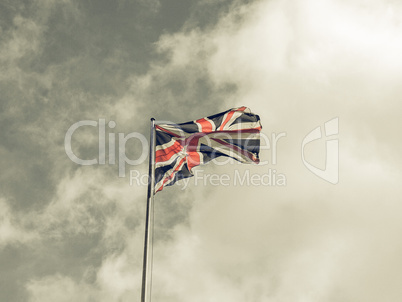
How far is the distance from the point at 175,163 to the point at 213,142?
7.26 feet

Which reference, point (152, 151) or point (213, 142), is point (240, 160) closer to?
point (213, 142)

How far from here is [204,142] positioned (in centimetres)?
1977

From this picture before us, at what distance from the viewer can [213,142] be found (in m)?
19.8

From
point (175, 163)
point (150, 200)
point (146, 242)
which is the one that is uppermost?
point (175, 163)

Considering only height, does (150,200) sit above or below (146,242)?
above

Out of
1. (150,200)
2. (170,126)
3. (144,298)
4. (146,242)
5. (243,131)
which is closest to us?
(144,298)

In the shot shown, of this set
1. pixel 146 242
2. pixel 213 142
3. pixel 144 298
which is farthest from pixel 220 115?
pixel 144 298

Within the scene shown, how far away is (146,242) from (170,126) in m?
5.82

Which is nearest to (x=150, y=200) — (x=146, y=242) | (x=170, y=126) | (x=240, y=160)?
(x=146, y=242)

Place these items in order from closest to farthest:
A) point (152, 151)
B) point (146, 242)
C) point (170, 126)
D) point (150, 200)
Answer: point (146, 242) → point (150, 200) → point (152, 151) → point (170, 126)

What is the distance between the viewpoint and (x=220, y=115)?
20.0 m

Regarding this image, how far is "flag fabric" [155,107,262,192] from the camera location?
728 inches

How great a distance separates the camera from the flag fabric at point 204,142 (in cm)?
1850

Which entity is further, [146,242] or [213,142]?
[213,142]
